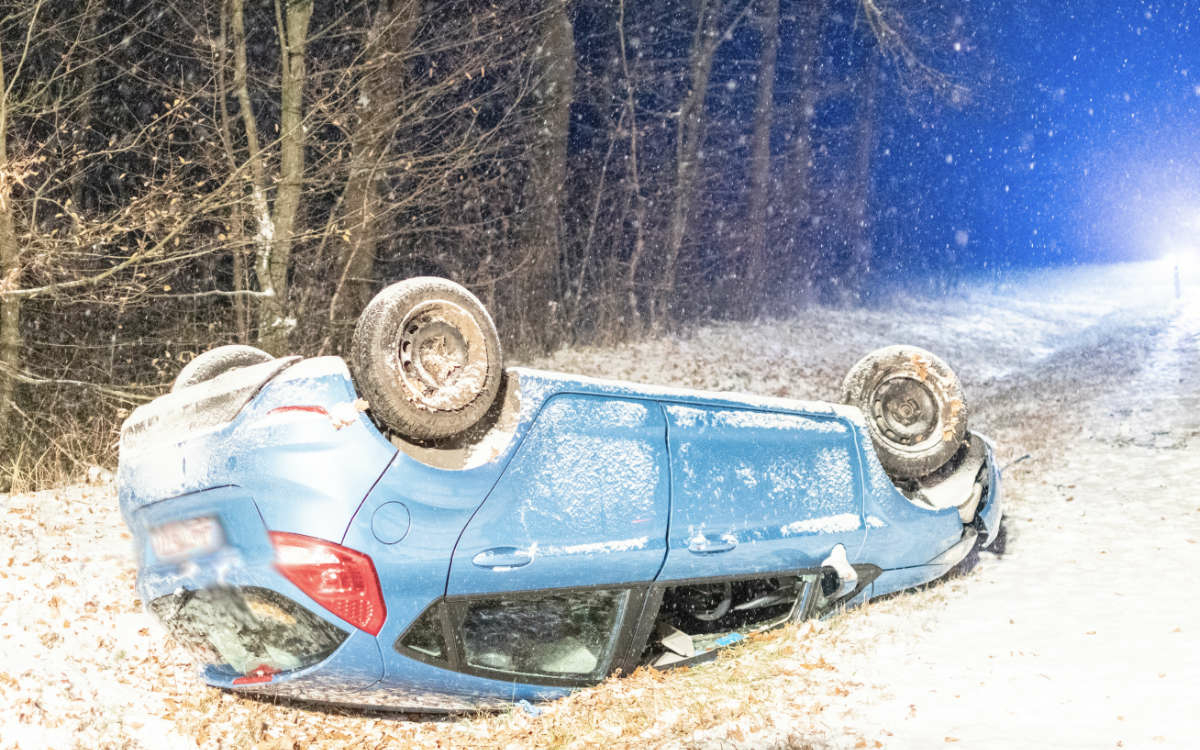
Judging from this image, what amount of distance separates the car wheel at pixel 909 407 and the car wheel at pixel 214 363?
3.61m

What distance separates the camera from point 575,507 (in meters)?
3.96

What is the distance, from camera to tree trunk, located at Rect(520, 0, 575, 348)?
16453 millimetres

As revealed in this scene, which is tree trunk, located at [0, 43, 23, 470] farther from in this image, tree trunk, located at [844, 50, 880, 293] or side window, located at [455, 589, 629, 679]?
tree trunk, located at [844, 50, 880, 293]

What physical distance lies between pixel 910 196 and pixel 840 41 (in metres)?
9.06

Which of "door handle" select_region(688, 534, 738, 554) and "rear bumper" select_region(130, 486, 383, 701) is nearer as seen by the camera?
"rear bumper" select_region(130, 486, 383, 701)

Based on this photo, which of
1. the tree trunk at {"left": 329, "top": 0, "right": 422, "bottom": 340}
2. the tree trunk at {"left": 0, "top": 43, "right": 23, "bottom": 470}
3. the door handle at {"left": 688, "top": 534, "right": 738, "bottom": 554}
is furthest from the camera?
the tree trunk at {"left": 329, "top": 0, "right": 422, "bottom": 340}

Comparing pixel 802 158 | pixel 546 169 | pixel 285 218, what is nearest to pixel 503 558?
pixel 285 218

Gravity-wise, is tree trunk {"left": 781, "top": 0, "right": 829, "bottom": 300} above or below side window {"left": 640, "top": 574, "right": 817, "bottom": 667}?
above

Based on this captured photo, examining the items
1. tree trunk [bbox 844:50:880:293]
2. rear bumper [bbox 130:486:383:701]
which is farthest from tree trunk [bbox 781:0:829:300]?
rear bumper [bbox 130:486:383:701]

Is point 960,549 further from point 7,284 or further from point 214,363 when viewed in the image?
point 7,284

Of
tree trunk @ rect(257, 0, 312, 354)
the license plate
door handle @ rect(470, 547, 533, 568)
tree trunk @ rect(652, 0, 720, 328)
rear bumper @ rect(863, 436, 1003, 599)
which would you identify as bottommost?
rear bumper @ rect(863, 436, 1003, 599)

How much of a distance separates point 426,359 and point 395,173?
7.85m

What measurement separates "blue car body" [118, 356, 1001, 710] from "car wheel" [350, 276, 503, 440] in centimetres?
13

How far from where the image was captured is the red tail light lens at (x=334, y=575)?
3.45 m
